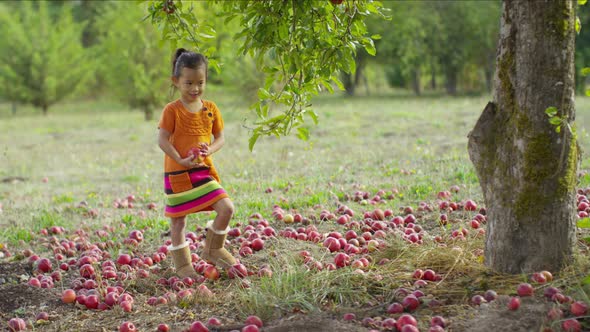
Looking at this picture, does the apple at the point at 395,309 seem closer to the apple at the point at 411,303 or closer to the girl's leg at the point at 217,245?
the apple at the point at 411,303

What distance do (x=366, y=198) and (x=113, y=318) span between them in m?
4.15

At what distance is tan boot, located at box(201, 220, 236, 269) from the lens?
16.0ft

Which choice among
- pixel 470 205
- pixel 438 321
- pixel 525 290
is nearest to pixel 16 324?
pixel 438 321

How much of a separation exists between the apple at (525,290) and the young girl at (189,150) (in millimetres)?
2056

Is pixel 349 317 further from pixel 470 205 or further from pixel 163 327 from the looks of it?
pixel 470 205

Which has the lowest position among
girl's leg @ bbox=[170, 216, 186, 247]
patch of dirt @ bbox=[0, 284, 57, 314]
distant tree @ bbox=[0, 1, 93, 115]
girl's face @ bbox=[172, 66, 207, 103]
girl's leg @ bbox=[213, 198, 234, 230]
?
patch of dirt @ bbox=[0, 284, 57, 314]

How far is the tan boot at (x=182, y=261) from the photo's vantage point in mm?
4867

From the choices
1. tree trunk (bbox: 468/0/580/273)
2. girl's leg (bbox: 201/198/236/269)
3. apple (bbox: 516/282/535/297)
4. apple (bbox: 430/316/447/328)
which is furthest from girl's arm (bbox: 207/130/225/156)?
apple (bbox: 516/282/535/297)

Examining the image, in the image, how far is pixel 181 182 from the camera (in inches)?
184

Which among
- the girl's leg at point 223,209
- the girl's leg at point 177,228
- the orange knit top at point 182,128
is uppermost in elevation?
the orange knit top at point 182,128

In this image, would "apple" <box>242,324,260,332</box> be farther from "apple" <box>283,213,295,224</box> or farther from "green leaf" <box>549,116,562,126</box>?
"apple" <box>283,213,295,224</box>

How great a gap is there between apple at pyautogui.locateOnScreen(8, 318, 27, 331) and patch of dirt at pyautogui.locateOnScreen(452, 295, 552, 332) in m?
2.68

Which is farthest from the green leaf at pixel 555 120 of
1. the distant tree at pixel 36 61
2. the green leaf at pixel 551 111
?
the distant tree at pixel 36 61

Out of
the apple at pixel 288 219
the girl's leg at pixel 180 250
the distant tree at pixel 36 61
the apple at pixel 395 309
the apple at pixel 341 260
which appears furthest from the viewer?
the distant tree at pixel 36 61
